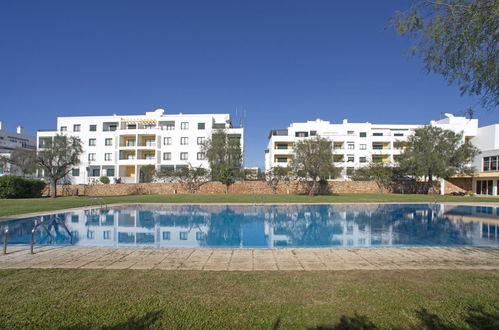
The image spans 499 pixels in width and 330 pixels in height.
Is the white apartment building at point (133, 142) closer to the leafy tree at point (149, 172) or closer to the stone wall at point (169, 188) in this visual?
the leafy tree at point (149, 172)

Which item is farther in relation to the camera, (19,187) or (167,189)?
(167,189)

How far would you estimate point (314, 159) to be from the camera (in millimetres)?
28703

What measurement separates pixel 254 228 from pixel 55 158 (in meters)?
28.2

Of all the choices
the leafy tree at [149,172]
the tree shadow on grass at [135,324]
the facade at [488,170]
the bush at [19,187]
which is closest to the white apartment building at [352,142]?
the facade at [488,170]

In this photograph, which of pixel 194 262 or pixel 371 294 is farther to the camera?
pixel 194 262

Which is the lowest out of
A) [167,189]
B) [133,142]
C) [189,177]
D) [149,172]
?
[167,189]

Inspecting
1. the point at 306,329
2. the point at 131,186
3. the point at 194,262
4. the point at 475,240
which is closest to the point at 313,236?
the point at 475,240

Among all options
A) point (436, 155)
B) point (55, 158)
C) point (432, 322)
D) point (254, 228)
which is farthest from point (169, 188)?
point (432, 322)

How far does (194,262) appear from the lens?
20.0 feet

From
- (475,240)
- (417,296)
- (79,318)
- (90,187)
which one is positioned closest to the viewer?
(79,318)

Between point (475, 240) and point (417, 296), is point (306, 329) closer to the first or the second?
point (417, 296)

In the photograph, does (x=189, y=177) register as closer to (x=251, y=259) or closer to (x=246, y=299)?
(x=251, y=259)

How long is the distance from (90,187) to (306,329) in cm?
3661

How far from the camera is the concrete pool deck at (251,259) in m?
5.72
